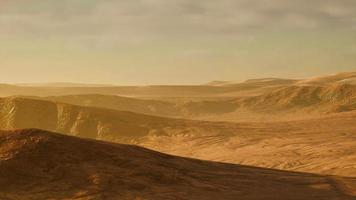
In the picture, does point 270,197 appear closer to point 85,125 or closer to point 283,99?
point 85,125

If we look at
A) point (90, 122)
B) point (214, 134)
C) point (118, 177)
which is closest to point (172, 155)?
point (118, 177)

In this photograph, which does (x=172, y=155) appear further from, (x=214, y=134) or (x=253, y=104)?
(x=253, y=104)

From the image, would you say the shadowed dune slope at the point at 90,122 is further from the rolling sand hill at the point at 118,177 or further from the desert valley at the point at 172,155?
the rolling sand hill at the point at 118,177

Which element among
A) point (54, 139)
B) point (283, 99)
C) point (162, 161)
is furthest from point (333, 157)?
point (283, 99)

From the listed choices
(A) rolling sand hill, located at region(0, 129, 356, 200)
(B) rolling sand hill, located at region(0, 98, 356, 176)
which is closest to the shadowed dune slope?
(B) rolling sand hill, located at region(0, 98, 356, 176)

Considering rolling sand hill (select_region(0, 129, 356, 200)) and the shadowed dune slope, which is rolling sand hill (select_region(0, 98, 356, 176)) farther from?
rolling sand hill (select_region(0, 129, 356, 200))
